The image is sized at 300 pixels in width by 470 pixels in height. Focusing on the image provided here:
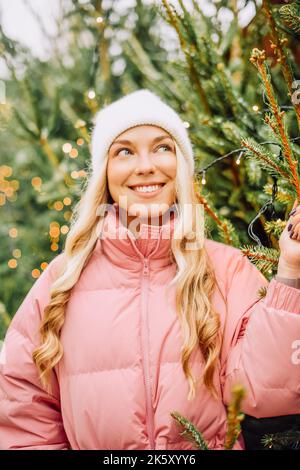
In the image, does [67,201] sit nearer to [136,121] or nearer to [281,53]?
[136,121]

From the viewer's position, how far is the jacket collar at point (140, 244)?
187 cm

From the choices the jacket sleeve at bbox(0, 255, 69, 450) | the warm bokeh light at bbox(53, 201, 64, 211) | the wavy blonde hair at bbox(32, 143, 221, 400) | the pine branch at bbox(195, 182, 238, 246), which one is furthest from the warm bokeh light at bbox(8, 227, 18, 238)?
the pine branch at bbox(195, 182, 238, 246)

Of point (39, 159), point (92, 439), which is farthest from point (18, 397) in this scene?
point (39, 159)

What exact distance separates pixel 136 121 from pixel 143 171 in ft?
0.88

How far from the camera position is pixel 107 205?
7.03ft

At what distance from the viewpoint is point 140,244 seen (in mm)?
1884

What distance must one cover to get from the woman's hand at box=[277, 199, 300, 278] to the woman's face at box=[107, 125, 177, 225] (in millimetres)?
636

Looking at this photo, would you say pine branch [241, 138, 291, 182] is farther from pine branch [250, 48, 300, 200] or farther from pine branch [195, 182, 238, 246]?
pine branch [195, 182, 238, 246]

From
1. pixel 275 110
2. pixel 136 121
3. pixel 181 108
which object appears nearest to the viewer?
pixel 275 110

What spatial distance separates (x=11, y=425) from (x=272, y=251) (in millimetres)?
1245

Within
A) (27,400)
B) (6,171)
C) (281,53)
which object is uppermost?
(6,171)

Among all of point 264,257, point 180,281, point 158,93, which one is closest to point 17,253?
point 158,93

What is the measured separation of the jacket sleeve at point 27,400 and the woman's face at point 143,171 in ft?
1.86

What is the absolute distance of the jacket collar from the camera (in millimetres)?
1872
